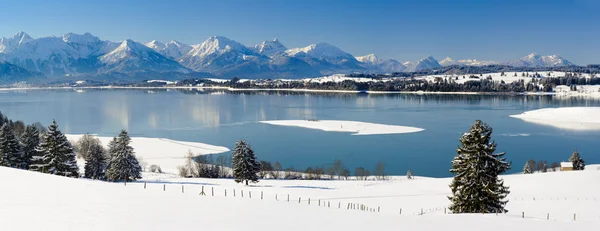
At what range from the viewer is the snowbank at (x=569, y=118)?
62.6 metres

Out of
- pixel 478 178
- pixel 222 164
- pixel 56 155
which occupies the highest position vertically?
pixel 478 178

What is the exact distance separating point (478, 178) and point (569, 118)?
2547 inches

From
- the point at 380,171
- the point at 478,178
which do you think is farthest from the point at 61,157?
the point at 478,178

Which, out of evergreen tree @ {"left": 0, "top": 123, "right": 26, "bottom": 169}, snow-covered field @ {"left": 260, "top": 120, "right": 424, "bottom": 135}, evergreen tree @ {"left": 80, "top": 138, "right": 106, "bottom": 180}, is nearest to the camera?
evergreen tree @ {"left": 0, "top": 123, "right": 26, "bottom": 169}

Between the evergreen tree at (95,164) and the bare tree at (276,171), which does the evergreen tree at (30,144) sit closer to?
the evergreen tree at (95,164)

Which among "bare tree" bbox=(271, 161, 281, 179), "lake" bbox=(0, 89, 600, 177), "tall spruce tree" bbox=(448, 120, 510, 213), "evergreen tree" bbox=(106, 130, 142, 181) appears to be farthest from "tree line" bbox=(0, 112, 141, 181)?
"tall spruce tree" bbox=(448, 120, 510, 213)

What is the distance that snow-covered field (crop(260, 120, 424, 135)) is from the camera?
56.2 m

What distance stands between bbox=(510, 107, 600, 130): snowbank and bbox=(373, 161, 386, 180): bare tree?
38046 millimetres

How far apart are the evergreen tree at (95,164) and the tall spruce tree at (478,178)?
23860 mm

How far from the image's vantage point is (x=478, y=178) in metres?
16.1

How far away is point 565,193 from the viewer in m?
22.0

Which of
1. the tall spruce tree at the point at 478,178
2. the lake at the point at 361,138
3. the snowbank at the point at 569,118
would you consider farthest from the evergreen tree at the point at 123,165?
the snowbank at the point at 569,118

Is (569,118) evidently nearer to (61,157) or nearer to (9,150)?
(61,157)

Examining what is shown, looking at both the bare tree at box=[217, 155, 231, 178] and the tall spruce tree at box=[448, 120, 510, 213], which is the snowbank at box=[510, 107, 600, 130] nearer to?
the bare tree at box=[217, 155, 231, 178]
